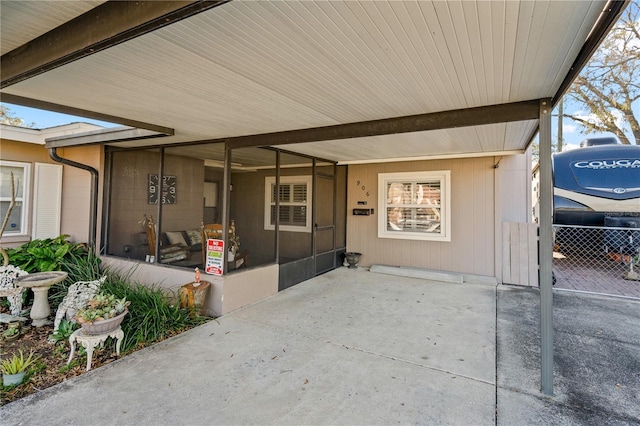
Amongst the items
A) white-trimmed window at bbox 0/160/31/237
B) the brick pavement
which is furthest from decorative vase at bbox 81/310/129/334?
the brick pavement

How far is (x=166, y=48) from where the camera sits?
1878 mm

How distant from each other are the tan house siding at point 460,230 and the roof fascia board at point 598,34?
403cm

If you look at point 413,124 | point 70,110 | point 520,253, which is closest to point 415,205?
point 520,253

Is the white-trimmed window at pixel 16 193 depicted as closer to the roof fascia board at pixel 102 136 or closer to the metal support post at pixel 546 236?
the roof fascia board at pixel 102 136

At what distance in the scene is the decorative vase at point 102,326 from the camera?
293 cm

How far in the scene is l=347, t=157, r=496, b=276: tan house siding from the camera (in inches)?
239

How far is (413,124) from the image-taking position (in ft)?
10.9

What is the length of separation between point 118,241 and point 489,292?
6865mm

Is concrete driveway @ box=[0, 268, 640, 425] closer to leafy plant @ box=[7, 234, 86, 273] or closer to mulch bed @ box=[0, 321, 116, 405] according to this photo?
mulch bed @ box=[0, 321, 116, 405]

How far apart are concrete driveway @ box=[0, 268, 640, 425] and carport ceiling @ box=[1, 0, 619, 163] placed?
2358 millimetres

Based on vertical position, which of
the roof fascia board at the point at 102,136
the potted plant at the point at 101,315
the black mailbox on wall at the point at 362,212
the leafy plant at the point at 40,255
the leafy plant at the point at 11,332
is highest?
the roof fascia board at the point at 102,136

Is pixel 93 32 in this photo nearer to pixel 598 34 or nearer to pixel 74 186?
pixel 598 34

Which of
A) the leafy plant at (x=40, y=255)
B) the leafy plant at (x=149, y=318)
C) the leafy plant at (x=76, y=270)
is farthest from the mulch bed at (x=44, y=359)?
the leafy plant at (x=40, y=255)

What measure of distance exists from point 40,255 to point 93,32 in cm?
489
